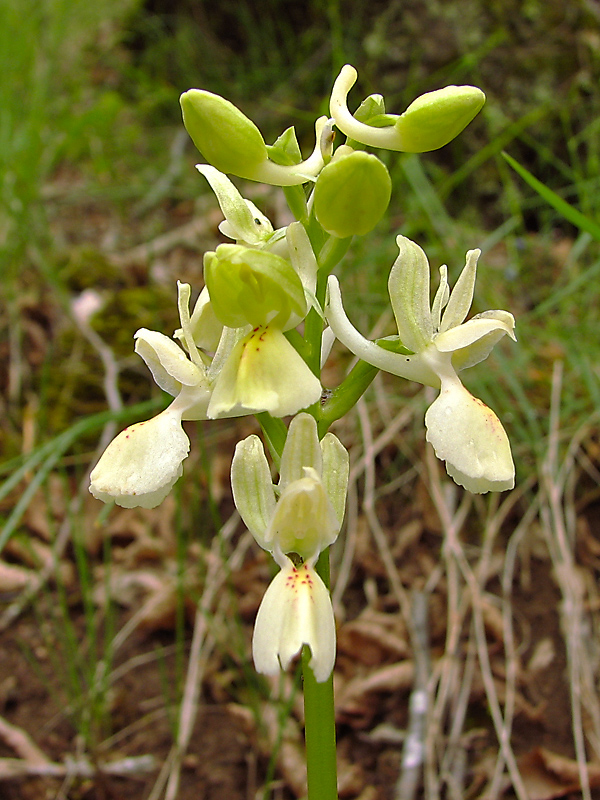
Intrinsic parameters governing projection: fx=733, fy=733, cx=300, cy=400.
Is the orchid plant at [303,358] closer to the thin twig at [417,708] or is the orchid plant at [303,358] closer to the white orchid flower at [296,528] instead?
the white orchid flower at [296,528]

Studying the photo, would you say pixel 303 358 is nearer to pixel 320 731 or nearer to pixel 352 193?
pixel 352 193

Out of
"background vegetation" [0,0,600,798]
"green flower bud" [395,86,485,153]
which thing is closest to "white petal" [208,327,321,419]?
"green flower bud" [395,86,485,153]

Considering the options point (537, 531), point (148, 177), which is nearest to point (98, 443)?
point (537, 531)

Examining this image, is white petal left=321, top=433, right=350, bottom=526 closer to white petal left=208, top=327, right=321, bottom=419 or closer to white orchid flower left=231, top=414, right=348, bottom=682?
white orchid flower left=231, top=414, right=348, bottom=682

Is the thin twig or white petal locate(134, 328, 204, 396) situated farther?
the thin twig

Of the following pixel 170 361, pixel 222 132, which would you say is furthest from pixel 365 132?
pixel 170 361

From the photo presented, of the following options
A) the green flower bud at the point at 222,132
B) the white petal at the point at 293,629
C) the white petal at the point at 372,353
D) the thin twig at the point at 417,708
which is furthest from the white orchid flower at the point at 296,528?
the thin twig at the point at 417,708
